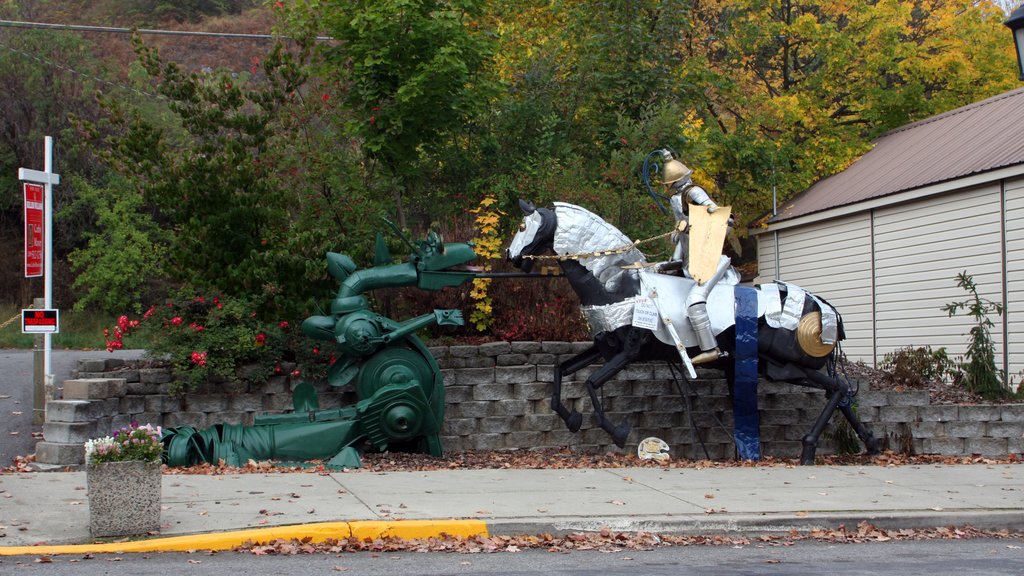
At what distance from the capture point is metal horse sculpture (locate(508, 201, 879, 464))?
1126cm

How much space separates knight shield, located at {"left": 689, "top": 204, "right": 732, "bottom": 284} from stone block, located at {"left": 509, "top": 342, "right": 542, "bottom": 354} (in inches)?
88.1

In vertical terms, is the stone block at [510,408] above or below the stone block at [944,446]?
above

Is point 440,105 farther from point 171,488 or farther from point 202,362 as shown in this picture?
point 171,488

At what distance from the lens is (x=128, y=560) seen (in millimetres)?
6637

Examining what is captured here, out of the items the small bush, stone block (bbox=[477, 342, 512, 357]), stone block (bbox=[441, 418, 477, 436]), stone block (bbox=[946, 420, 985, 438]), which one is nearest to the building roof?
the small bush

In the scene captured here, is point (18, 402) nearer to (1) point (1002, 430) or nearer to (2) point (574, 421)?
(2) point (574, 421)

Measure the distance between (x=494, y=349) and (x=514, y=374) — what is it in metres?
0.39

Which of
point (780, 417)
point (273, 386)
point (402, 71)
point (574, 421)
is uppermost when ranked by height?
point (402, 71)

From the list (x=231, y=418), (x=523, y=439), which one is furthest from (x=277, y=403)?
(x=523, y=439)

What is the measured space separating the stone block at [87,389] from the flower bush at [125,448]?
12.8 ft

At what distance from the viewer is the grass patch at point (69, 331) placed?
22.7 m

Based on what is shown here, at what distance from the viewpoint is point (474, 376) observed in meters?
12.2

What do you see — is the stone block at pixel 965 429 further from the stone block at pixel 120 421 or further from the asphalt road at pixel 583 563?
the stone block at pixel 120 421

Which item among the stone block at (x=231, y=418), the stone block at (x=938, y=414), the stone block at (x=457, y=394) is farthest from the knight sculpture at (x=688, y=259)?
the stone block at (x=231, y=418)
